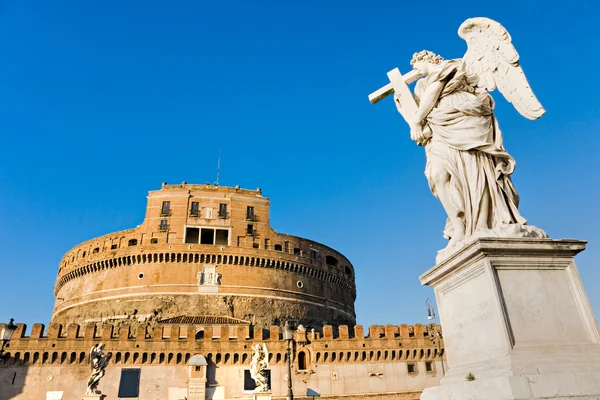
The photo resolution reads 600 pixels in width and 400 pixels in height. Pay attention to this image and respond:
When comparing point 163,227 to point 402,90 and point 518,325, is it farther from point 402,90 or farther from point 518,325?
point 518,325

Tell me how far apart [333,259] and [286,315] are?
9816 millimetres

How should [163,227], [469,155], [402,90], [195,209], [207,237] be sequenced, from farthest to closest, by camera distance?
[207,237], [195,209], [163,227], [402,90], [469,155]

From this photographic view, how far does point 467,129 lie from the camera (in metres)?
4.09

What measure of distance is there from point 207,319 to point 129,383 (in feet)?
33.4

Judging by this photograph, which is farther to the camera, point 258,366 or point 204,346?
point 204,346

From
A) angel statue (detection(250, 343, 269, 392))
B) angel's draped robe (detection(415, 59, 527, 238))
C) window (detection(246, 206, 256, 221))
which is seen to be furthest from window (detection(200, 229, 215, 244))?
angel's draped robe (detection(415, 59, 527, 238))

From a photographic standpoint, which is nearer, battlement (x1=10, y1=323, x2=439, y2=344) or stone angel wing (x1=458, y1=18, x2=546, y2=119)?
stone angel wing (x1=458, y1=18, x2=546, y2=119)

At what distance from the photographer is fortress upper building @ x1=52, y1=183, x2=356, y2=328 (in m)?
38.5

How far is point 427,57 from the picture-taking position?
4.67m

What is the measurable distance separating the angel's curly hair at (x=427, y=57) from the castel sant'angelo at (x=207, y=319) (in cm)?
2593

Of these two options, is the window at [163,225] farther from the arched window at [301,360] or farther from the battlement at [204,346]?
the arched window at [301,360]

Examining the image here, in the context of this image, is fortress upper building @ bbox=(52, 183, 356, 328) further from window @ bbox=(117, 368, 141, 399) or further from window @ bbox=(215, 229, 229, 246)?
window @ bbox=(117, 368, 141, 399)

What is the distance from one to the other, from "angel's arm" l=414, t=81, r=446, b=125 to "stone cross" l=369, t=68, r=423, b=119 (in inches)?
7.9

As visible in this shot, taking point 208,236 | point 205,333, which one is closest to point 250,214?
point 208,236
